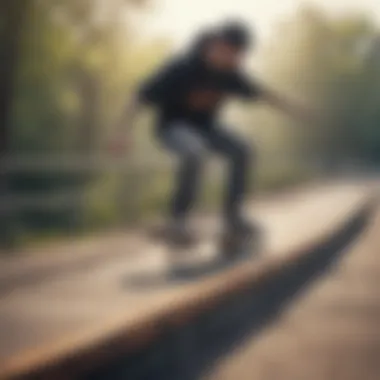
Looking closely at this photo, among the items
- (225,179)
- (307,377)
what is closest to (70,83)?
(225,179)

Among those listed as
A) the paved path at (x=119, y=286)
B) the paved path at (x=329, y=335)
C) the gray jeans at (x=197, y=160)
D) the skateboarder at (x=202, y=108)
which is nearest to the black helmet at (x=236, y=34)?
the skateboarder at (x=202, y=108)

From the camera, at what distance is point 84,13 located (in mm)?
1534

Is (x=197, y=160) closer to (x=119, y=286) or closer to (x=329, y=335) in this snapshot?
(x=119, y=286)

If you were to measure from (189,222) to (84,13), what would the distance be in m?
0.37

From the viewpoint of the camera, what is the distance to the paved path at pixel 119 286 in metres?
1.41

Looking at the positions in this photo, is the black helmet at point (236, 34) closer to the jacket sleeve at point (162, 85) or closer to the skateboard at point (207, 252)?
the jacket sleeve at point (162, 85)

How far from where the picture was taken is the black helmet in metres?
1.50

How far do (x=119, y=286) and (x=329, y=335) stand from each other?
0.33 metres

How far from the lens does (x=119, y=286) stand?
4.97ft

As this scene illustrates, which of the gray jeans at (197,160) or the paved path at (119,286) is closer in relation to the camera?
the paved path at (119,286)

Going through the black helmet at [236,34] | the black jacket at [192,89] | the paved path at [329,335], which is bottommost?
the paved path at [329,335]

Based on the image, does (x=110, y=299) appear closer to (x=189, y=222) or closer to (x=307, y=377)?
(x=189, y=222)

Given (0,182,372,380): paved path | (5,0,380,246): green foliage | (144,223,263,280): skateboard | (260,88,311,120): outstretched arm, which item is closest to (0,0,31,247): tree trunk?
(5,0,380,246): green foliage

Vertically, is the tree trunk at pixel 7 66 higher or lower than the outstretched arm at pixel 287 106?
higher
